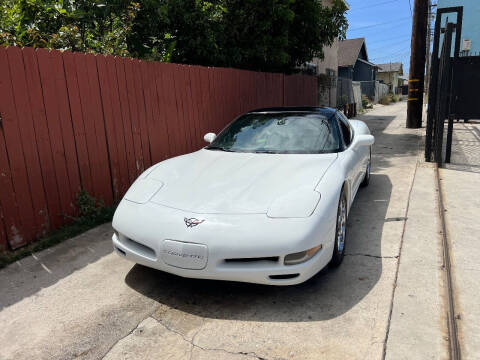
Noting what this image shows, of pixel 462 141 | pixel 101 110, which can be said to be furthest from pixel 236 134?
pixel 462 141

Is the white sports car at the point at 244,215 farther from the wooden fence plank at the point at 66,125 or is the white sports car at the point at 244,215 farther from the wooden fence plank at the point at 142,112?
the wooden fence plank at the point at 142,112

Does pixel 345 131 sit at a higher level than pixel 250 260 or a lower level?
higher

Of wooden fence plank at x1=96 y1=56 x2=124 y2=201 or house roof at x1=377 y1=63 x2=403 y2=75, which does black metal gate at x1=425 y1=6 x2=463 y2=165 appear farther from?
house roof at x1=377 y1=63 x2=403 y2=75

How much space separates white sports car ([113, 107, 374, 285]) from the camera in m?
2.49

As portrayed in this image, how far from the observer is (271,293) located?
9.30 feet

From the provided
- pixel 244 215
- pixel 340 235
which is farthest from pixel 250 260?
pixel 340 235

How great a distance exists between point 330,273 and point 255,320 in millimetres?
876

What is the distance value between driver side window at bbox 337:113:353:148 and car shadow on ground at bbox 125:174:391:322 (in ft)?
4.03

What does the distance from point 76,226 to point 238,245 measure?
2.57 metres

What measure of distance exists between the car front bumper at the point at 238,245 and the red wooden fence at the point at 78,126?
186 centimetres

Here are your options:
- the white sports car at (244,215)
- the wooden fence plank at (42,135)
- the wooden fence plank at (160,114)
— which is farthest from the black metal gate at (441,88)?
the wooden fence plank at (42,135)

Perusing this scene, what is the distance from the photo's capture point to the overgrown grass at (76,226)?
362 centimetres

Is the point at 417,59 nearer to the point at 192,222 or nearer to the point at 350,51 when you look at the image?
the point at 192,222

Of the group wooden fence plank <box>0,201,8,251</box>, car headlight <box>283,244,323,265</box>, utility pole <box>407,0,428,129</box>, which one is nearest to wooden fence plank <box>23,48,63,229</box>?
wooden fence plank <box>0,201,8,251</box>
